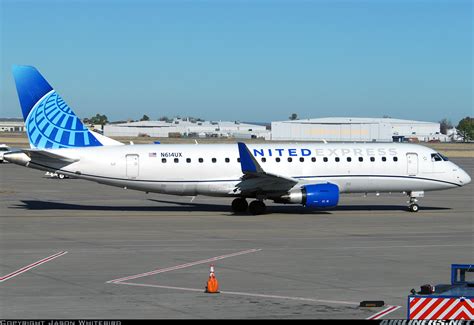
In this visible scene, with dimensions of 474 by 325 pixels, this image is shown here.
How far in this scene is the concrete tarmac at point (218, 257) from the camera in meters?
18.0

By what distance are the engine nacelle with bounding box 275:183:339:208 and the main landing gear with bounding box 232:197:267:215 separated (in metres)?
1.97

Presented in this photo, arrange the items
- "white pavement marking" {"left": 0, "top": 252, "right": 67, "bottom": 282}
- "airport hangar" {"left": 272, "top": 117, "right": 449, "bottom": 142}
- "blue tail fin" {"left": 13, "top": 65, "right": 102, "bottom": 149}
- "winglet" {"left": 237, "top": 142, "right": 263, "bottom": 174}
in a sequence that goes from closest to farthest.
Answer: "white pavement marking" {"left": 0, "top": 252, "right": 67, "bottom": 282} → "winglet" {"left": 237, "top": 142, "right": 263, "bottom": 174} → "blue tail fin" {"left": 13, "top": 65, "right": 102, "bottom": 149} → "airport hangar" {"left": 272, "top": 117, "right": 449, "bottom": 142}

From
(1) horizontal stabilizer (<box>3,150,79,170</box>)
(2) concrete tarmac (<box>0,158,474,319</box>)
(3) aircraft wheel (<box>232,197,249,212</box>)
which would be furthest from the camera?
(3) aircraft wheel (<box>232,197,249,212</box>)

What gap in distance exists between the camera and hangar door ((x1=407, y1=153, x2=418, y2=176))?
41.2 m

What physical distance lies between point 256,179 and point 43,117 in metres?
10.2

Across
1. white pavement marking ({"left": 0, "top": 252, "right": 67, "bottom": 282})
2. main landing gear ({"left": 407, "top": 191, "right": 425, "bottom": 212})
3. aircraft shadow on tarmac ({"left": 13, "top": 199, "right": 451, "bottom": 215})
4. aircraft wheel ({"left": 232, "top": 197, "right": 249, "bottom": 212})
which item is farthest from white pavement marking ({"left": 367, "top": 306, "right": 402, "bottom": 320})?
main landing gear ({"left": 407, "top": 191, "right": 425, "bottom": 212})

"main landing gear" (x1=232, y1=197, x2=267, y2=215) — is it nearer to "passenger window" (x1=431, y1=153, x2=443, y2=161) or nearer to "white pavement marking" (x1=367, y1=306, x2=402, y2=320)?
"passenger window" (x1=431, y1=153, x2=443, y2=161)

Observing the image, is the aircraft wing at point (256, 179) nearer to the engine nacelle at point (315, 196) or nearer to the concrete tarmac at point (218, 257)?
the engine nacelle at point (315, 196)

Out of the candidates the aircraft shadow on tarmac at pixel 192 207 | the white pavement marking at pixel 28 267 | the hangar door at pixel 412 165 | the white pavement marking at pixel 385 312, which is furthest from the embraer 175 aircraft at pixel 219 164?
the white pavement marking at pixel 385 312

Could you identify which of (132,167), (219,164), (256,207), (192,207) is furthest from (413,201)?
(132,167)

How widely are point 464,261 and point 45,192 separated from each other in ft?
111

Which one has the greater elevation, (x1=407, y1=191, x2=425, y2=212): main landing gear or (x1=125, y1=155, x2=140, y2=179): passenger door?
(x1=125, y1=155, x2=140, y2=179): passenger door

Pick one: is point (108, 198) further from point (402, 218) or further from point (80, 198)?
point (402, 218)

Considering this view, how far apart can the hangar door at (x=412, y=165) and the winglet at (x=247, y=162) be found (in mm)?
7912
